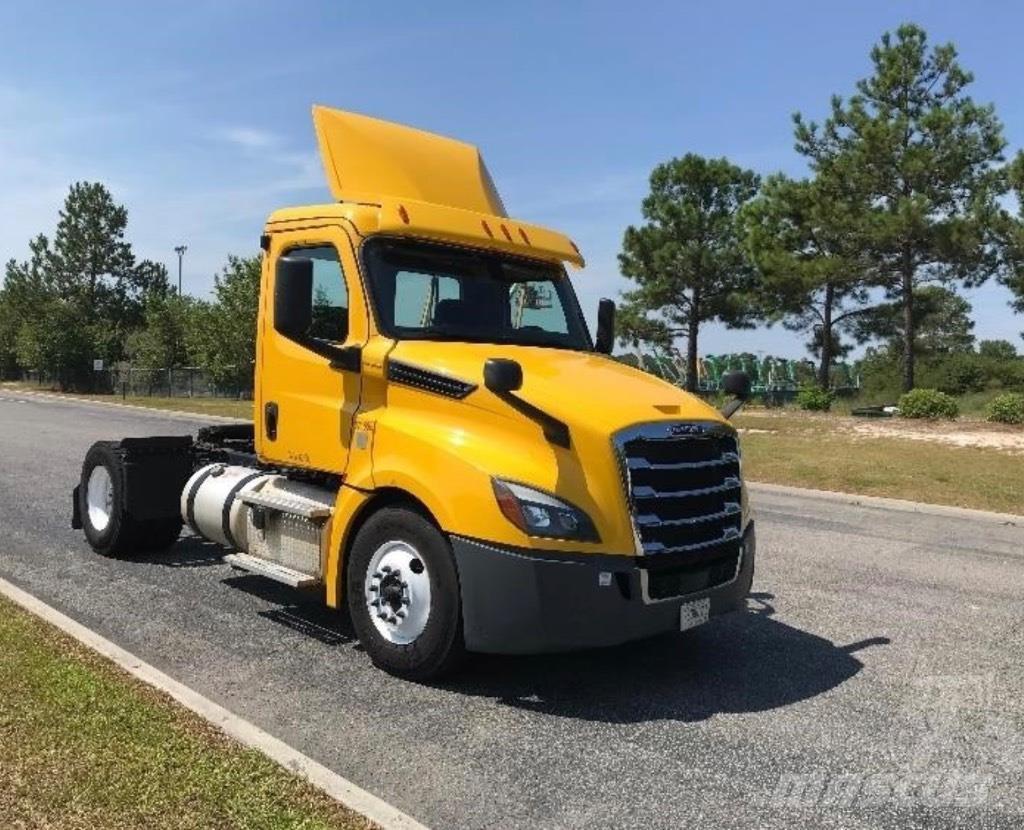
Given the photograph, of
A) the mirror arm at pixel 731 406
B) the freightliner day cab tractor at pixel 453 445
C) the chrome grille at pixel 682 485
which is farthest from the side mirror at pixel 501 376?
the mirror arm at pixel 731 406

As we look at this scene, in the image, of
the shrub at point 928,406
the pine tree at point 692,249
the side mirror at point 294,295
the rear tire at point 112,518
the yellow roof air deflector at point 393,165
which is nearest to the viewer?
the side mirror at point 294,295

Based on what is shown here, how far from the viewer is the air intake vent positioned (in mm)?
5176

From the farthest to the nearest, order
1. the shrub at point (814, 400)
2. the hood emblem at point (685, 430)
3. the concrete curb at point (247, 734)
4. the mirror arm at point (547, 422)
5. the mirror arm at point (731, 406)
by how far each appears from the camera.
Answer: the shrub at point (814, 400) → the mirror arm at point (731, 406) → the hood emblem at point (685, 430) → the mirror arm at point (547, 422) → the concrete curb at point (247, 734)

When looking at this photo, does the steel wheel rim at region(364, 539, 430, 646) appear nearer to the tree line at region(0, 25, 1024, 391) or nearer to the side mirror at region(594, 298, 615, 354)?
the side mirror at region(594, 298, 615, 354)

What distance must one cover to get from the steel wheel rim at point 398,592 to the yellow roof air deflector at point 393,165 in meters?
2.30

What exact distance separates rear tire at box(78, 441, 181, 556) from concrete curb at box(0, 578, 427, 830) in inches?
75.9

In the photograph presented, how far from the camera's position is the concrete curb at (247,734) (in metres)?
3.66

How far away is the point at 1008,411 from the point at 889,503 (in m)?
12.7

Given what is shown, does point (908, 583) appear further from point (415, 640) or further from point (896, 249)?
point (896, 249)

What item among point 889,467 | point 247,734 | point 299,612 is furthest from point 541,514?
point 889,467

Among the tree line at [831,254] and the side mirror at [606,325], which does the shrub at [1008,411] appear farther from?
the side mirror at [606,325]

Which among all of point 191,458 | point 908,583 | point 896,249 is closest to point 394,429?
point 191,458

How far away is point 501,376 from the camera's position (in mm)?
4816

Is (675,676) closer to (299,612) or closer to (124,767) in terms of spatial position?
(299,612)
